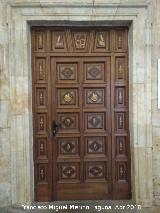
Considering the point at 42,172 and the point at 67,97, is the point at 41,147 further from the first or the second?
the point at 67,97

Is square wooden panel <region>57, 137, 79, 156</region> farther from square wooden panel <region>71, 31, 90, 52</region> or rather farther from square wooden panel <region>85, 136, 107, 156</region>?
square wooden panel <region>71, 31, 90, 52</region>

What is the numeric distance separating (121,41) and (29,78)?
55.4 inches

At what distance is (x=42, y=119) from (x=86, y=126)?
65 centimetres

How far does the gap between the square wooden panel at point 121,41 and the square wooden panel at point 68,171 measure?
179 centimetres

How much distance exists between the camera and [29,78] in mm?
4105

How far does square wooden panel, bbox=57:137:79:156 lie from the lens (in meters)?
4.34

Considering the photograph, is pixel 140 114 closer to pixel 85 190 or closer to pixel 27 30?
pixel 85 190

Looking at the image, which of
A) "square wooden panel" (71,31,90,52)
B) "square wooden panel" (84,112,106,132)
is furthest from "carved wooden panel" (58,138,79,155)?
"square wooden panel" (71,31,90,52)

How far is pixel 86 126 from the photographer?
171 inches

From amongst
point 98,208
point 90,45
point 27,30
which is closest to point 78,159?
point 98,208

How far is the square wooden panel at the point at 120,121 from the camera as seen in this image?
4332 mm

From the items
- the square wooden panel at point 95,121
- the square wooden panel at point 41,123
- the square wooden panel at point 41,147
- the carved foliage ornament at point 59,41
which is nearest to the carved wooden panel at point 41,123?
the square wooden panel at point 41,123

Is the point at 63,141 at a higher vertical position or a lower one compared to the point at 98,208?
higher

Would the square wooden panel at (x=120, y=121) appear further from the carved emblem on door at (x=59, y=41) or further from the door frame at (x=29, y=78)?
the carved emblem on door at (x=59, y=41)
